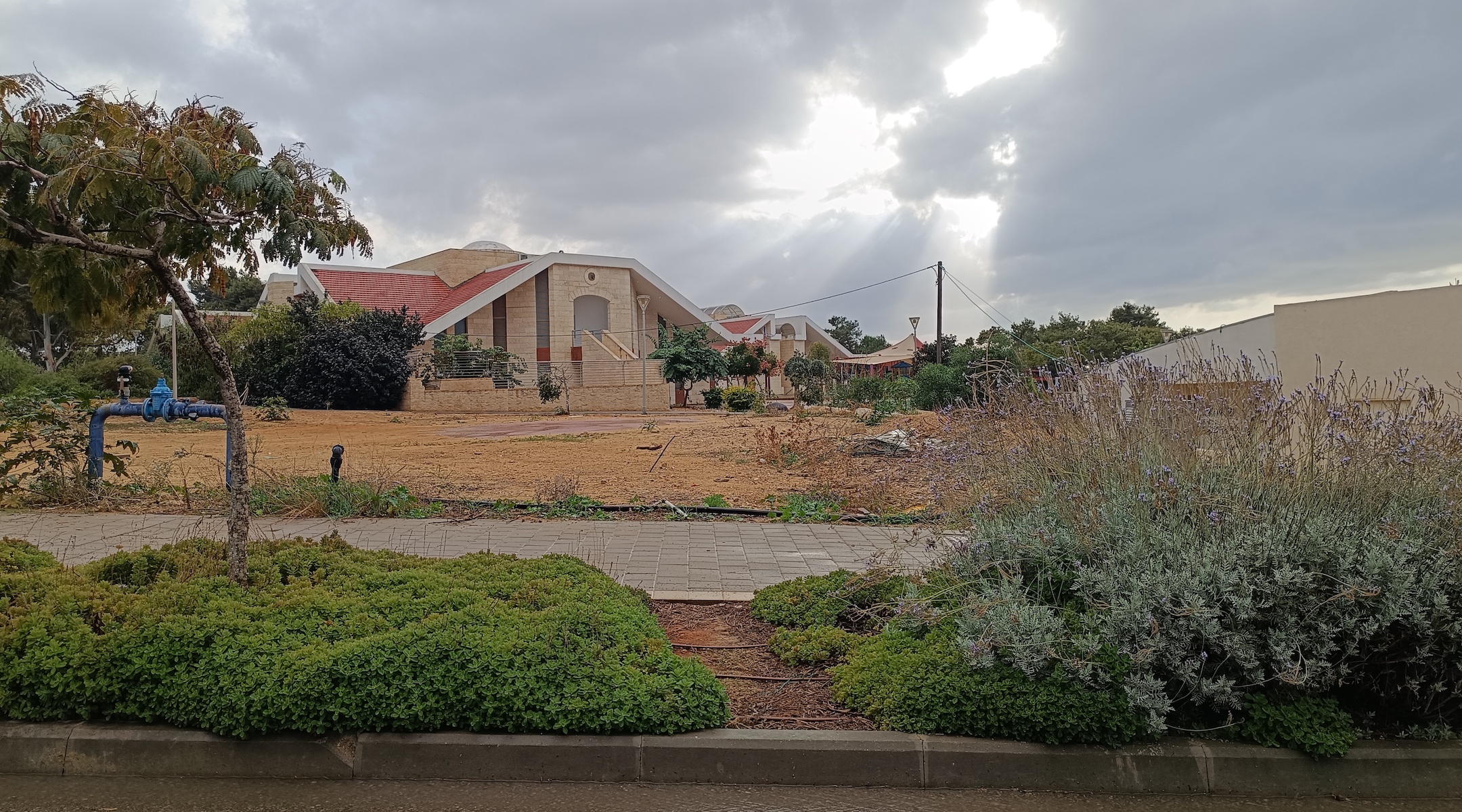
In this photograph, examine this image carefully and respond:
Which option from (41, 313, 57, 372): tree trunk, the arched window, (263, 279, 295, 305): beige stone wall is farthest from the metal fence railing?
(41, 313, 57, 372): tree trunk

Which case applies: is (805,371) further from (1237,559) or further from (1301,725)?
(1301,725)

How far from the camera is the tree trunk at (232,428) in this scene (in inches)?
192

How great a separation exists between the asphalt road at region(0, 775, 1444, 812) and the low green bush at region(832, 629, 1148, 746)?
244 mm

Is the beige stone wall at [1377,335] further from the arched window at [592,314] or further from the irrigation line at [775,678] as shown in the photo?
the arched window at [592,314]

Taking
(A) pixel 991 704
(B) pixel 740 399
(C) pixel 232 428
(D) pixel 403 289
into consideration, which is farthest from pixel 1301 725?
(D) pixel 403 289

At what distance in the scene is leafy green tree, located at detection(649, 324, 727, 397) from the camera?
37.3 metres

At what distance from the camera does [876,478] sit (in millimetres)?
11500

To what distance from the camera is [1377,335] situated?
875cm

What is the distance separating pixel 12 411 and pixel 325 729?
26.4 feet

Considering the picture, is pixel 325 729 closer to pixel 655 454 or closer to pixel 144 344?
pixel 655 454

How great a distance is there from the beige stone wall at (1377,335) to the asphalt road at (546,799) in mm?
5835

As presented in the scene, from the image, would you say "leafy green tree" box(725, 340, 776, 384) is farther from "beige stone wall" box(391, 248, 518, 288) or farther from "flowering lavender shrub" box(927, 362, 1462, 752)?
"flowering lavender shrub" box(927, 362, 1462, 752)

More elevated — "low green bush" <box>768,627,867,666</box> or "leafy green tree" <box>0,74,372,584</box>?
"leafy green tree" <box>0,74,372,584</box>

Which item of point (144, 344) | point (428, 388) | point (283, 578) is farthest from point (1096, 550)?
point (144, 344)
